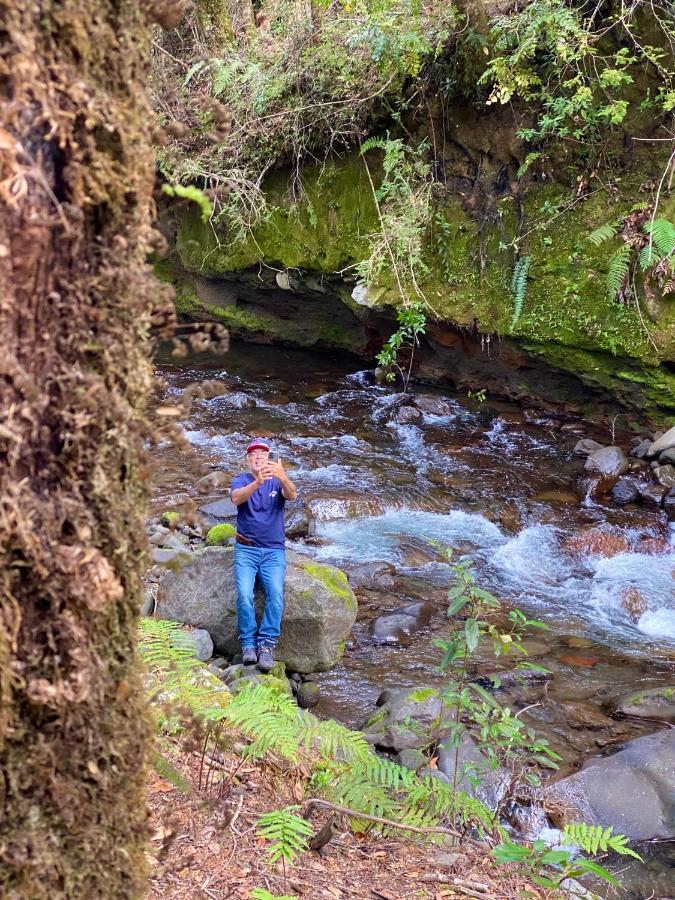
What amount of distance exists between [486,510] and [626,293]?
332 cm

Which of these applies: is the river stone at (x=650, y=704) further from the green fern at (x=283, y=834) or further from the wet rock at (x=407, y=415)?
the wet rock at (x=407, y=415)

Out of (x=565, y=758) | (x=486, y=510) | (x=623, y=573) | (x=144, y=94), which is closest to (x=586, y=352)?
(x=486, y=510)

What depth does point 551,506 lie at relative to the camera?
820cm

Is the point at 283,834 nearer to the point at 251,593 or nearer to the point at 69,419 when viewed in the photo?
the point at 69,419

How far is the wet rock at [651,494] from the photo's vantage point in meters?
8.11

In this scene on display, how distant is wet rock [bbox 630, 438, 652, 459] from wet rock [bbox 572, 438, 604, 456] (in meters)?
0.42

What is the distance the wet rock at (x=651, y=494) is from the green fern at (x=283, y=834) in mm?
6580

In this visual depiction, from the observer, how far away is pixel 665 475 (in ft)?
27.3

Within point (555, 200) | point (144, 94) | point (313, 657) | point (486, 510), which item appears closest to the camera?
point (144, 94)

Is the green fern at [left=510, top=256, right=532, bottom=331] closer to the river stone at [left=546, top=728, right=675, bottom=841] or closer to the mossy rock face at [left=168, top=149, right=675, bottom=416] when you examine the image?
the mossy rock face at [left=168, top=149, right=675, bottom=416]

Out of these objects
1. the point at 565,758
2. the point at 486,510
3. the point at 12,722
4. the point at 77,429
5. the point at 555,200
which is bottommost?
the point at 565,758

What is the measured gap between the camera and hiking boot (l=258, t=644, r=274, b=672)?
520cm

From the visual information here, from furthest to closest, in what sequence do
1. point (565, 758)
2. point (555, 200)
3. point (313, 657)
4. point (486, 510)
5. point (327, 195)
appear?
point (327, 195) < point (555, 200) < point (486, 510) < point (313, 657) < point (565, 758)

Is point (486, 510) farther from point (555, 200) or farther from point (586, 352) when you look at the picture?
point (555, 200)
